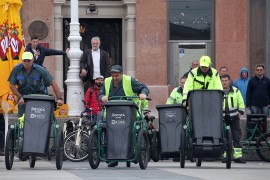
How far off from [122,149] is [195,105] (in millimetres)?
1340

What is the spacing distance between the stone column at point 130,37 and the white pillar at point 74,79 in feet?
17.4

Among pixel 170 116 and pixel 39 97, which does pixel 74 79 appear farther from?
pixel 39 97

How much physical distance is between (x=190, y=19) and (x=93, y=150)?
492 inches

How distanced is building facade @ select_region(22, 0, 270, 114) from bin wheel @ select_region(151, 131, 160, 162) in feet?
30.2

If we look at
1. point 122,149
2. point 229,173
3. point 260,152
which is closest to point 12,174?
point 122,149

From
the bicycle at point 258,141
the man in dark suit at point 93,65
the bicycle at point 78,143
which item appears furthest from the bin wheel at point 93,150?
the man in dark suit at point 93,65

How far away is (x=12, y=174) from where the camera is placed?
16.2 m

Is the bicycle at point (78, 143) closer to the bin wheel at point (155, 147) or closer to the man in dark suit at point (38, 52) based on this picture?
the bin wheel at point (155, 147)

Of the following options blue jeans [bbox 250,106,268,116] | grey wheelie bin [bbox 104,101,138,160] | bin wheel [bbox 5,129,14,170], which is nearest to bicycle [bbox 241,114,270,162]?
blue jeans [bbox 250,106,268,116]

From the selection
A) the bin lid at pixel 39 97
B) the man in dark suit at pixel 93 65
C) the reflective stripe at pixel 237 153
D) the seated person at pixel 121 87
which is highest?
the man in dark suit at pixel 93 65

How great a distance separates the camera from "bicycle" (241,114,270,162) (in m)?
21.8

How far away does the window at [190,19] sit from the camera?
2958 centimetres

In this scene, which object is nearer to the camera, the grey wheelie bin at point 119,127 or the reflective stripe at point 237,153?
the grey wheelie bin at point 119,127

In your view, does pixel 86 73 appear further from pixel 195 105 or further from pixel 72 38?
pixel 195 105
